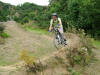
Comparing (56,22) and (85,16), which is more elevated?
(56,22)

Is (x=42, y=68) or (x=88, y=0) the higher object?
(x=88, y=0)

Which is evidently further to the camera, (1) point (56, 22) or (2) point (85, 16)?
(2) point (85, 16)

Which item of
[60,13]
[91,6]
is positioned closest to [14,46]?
[91,6]

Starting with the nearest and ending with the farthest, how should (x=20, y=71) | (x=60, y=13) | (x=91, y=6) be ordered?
1. (x=20, y=71)
2. (x=91, y=6)
3. (x=60, y=13)

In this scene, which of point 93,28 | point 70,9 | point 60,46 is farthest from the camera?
point 70,9

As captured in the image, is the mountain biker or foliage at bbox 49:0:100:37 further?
foliage at bbox 49:0:100:37

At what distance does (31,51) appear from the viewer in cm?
994

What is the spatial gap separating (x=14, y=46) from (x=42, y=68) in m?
5.48

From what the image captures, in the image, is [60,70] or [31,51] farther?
[31,51]

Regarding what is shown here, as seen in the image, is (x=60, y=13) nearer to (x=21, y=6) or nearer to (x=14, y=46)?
(x=14, y=46)

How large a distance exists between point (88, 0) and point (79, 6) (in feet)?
6.49

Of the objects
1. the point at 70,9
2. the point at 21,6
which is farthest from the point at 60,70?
the point at 21,6

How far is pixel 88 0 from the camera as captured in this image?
1827cm

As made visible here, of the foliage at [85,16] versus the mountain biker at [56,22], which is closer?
the mountain biker at [56,22]
